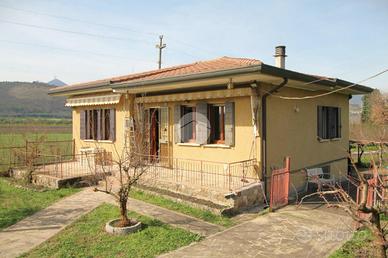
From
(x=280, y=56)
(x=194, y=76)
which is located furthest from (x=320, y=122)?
(x=194, y=76)

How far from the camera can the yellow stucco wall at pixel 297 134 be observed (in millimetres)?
9781

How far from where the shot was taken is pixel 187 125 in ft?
37.5

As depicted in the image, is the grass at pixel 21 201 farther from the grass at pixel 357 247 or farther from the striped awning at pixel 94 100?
the grass at pixel 357 247

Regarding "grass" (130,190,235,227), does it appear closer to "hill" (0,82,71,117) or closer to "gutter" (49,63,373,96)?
"gutter" (49,63,373,96)

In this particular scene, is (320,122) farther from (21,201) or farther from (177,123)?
(21,201)

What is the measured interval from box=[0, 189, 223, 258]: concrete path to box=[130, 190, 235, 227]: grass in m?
0.22

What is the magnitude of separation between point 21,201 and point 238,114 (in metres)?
6.76

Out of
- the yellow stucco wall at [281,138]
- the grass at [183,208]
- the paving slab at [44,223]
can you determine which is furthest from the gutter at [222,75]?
the paving slab at [44,223]

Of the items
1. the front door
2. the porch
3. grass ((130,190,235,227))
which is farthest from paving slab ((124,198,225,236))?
the front door

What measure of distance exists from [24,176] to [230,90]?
315 inches

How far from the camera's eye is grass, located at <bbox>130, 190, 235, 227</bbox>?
7516 mm

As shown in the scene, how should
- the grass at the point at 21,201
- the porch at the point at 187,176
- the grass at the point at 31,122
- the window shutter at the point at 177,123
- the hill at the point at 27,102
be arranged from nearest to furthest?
the grass at the point at 21,201, the porch at the point at 187,176, the window shutter at the point at 177,123, the grass at the point at 31,122, the hill at the point at 27,102

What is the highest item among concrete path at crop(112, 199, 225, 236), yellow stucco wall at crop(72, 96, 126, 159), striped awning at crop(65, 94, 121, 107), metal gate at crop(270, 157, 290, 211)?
striped awning at crop(65, 94, 121, 107)

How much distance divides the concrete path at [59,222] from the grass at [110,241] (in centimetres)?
28
